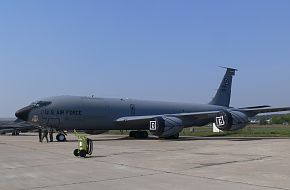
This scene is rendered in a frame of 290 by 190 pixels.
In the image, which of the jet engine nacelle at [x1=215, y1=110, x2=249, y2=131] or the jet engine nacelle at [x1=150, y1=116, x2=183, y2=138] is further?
the jet engine nacelle at [x1=150, y1=116, x2=183, y2=138]

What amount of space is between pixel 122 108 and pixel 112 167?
21.4 metres

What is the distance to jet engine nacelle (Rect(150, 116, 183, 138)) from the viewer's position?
32.2 metres

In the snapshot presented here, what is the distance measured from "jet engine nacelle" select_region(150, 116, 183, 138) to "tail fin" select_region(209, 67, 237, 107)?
11864mm

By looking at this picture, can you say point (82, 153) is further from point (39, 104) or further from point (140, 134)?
point (140, 134)

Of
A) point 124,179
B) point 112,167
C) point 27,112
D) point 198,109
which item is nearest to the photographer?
A: point 124,179

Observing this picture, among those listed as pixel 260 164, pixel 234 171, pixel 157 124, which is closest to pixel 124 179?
pixel 234 171

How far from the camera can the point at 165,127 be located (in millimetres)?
32281

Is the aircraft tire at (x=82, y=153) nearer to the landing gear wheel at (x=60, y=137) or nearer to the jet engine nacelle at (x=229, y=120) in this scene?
the landing gear wheel at (x=60, y=137)

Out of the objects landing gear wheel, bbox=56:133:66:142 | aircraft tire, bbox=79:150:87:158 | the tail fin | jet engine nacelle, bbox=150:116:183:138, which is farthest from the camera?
the tail fin

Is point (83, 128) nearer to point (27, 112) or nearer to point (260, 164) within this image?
point (27, 112)

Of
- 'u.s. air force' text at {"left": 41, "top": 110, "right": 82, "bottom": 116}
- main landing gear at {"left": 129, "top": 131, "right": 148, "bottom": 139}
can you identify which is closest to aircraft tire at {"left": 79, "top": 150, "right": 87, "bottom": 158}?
'u.s. air force' text at {"left": 41, "top": 110, "right": 82, "bottom": 116}

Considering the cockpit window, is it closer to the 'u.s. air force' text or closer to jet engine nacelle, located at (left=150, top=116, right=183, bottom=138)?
the 'u.s. air force' text

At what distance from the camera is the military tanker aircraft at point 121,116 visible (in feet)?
102

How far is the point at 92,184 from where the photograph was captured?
32.7ft
